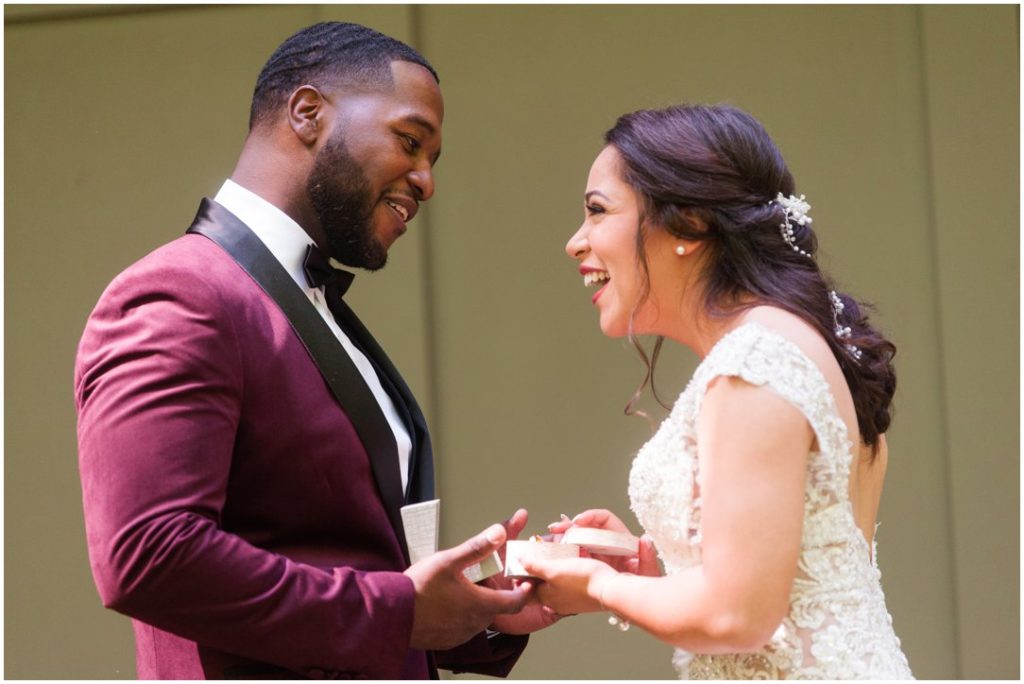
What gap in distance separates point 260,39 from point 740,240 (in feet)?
9.66

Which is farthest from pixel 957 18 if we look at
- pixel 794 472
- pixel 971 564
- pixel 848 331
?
pixel 794 472

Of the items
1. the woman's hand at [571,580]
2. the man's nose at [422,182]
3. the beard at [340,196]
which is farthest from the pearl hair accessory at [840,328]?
the beard at [340,196]

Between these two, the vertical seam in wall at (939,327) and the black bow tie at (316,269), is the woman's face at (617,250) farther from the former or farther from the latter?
the vertical seam in wall at (939,327)

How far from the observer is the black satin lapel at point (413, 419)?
8.85 ft

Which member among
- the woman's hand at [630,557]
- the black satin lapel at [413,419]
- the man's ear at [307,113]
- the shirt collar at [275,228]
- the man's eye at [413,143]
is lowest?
the woman's hand at [630,557]

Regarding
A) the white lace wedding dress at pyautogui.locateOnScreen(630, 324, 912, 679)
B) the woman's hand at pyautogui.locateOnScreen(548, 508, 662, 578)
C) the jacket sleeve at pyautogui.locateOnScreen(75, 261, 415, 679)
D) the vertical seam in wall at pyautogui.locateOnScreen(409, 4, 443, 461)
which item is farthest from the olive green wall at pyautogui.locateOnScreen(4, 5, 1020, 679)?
the jacket sleeve at pyautogui.locateOnScreen(75, 261, 415, 679)

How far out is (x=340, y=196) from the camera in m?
2.79

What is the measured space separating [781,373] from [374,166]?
93cm

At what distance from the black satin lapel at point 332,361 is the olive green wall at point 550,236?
239 cm

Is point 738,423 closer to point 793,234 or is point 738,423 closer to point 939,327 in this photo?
point 793,234

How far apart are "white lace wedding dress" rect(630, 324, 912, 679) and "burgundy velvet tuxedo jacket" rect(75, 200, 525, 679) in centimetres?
51

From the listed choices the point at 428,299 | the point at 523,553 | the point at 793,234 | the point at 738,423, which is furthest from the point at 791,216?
the point at 428,299

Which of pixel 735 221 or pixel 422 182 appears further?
pixel 422 182

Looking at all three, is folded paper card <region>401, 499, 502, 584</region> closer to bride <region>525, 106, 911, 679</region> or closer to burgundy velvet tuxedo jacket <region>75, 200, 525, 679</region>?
burgundy velvet tuxedo jacket <region>75, 200, 525, 679</region>
